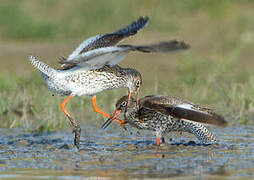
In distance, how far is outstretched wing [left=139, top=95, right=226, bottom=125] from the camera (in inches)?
287

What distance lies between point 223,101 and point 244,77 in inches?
89.3

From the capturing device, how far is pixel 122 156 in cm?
712

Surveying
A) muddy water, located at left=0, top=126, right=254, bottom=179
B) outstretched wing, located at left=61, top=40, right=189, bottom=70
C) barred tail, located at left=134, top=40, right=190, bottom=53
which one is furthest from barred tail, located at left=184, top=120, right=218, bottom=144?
barred tail, located at left=134, top=40, right=190, bottom=53

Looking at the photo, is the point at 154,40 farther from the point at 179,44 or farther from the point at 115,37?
the point at 179,44

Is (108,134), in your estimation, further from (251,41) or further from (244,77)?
(251,41)

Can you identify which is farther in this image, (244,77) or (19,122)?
(244,77)

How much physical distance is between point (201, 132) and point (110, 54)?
1620 millimetres

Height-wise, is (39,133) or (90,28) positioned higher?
(90,28)

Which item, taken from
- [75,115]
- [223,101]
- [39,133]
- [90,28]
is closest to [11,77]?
[75,115]

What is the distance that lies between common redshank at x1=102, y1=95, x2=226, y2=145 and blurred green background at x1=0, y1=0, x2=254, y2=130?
144 cm

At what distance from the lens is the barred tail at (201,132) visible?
25.8ft

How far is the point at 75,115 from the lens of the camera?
32.5 feet

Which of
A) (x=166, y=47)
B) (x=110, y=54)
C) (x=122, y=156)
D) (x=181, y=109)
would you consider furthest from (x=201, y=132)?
(x=166, y=47)

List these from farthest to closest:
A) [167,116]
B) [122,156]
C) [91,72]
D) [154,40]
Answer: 1. [154,40]
2. [91,72]
3. [167,116]
4. [122,156]
